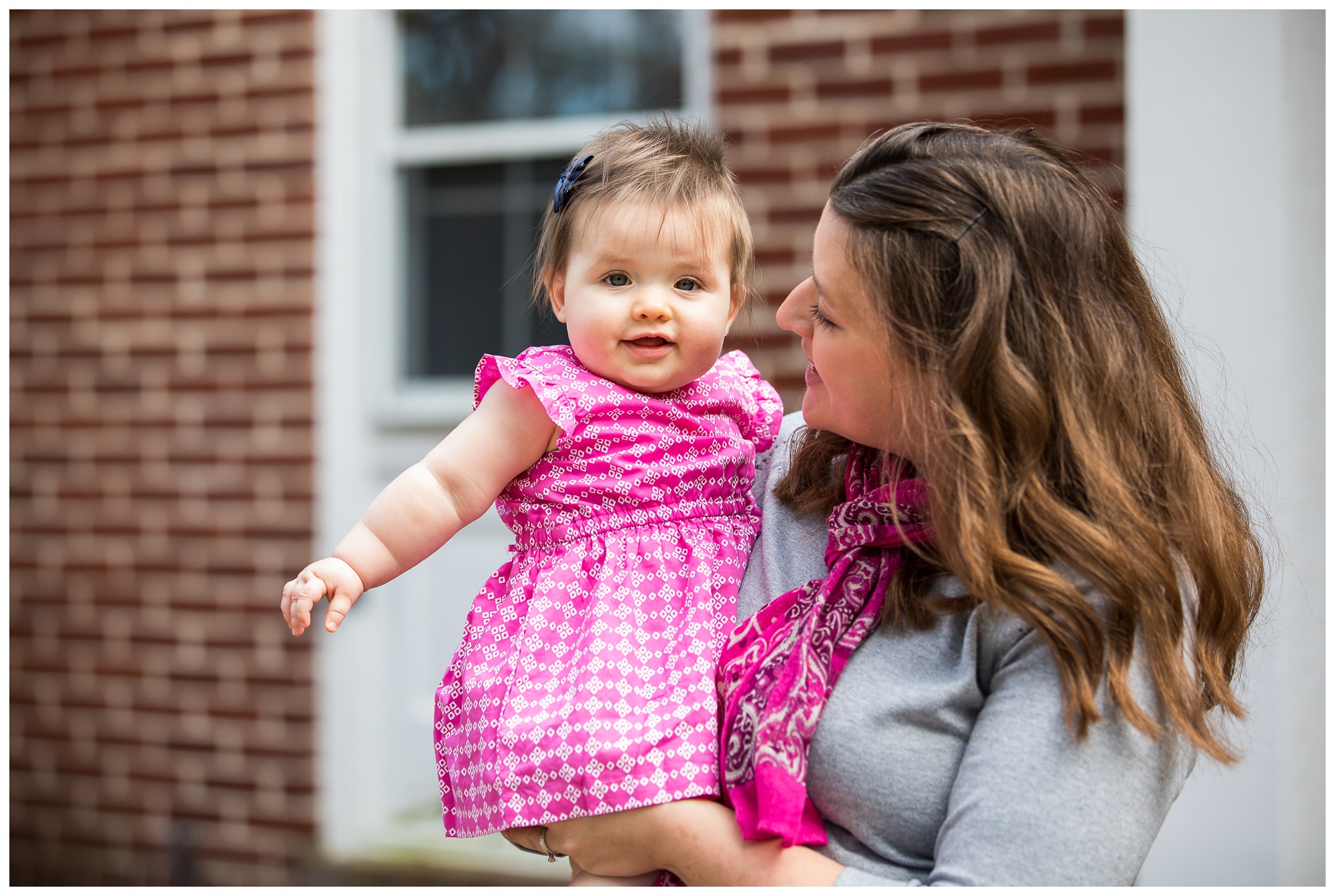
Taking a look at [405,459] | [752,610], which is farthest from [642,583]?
[405,459]

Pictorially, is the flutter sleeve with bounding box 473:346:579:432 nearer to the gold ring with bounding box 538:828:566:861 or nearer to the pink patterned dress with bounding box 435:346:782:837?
the pink patterned dress with bounding box 435:346:782:837

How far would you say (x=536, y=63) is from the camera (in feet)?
13.0

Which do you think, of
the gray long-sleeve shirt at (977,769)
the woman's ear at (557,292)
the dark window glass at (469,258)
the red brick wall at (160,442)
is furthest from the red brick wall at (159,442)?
the gray long-sleeve shirt at (977,769)

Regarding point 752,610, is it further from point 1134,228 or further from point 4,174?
point 4,174

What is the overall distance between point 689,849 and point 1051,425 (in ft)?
2.17

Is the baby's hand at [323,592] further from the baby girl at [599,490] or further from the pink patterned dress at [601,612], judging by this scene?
the pink patterned dress at [601,612]

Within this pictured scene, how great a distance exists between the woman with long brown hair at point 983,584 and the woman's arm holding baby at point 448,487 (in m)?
0.41

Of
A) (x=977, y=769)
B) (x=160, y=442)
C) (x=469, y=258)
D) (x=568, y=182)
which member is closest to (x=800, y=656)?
(x=977, y=769)

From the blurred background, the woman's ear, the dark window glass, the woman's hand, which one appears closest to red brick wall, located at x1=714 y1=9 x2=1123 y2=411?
the blurred background

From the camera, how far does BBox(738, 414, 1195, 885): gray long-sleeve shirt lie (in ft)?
3.93

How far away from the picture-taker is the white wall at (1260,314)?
8.34ft

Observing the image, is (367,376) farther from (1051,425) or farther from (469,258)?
(1051,425)

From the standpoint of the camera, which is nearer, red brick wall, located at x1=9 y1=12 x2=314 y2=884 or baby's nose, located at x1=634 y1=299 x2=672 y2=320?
baby's nose, located at x1=634 y1=299 x2=672 y2=320

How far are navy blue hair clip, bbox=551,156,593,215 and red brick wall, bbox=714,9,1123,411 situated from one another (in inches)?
65.3
